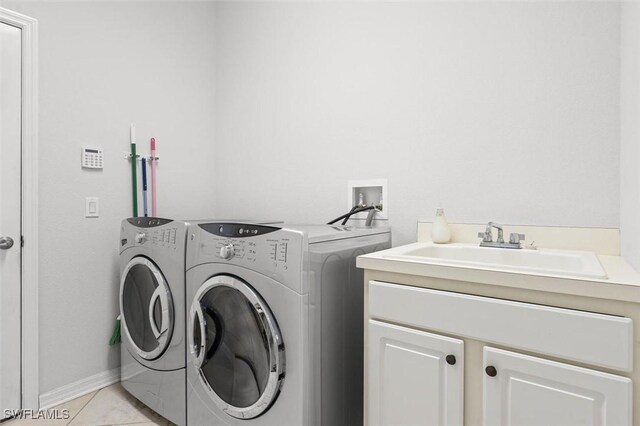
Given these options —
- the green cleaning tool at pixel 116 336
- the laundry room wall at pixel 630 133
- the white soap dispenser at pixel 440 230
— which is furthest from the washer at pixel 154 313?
the laundry room wall at pixel 630 133

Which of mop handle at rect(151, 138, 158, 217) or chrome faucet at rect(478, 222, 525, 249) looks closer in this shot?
chrome faucet at rect(478, 222, 525, 249)

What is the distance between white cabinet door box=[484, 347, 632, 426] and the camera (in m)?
0.89

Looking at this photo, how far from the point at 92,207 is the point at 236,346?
4.30ft

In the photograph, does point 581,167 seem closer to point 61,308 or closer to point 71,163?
point 71,163

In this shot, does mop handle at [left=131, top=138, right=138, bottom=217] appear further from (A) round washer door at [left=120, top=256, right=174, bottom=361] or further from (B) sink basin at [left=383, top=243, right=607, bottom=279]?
(B) sink basin at [left=383, top=243, right=607, bottom=279]

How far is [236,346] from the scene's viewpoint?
1.44m

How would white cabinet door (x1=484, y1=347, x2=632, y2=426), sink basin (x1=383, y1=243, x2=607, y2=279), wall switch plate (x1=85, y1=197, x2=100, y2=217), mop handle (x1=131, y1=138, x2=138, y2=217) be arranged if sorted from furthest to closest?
mop handle (x1=131, y1=138, x2=138, y2=217)
wall switch plate (x1=85, y1=197, x2=100, y2=217)
sink basin (x1=383, y1=243, x2=607, y2=279)
white cabinet door (x1=484, y1=347, x2=632, y2=426)

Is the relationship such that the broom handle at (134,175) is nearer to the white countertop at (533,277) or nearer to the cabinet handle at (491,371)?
the white countertop at (533,277)

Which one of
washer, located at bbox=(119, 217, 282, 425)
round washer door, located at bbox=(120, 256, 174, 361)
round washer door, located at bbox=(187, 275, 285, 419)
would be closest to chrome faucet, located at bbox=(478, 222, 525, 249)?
round washer door, located at bbox=(187, 275, 285, 419)

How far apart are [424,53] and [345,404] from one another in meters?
1.71

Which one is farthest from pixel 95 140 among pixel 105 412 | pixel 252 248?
pixel 105 412

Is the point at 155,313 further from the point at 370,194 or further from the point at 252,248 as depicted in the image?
the point at 370,194

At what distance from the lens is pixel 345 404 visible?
1.47 meters

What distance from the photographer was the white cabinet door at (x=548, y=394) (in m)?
0.89
